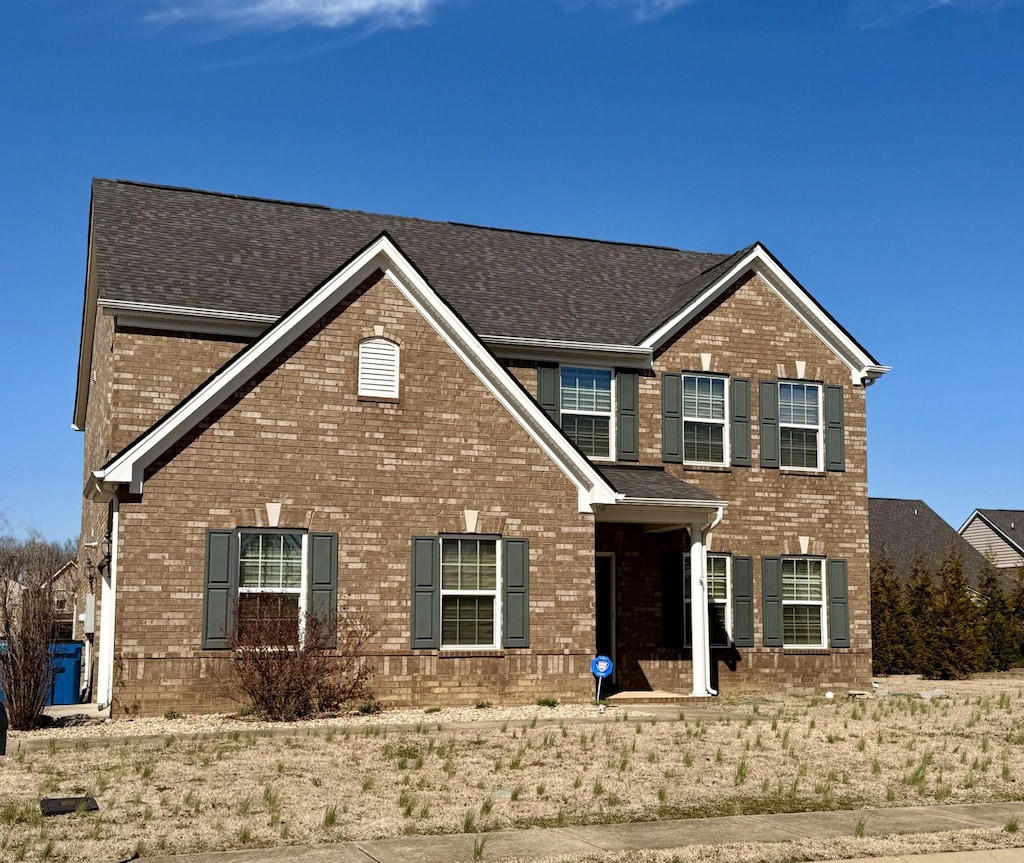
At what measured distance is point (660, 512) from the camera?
20.3m

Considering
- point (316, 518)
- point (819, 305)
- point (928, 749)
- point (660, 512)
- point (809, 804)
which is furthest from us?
point (819, 305)

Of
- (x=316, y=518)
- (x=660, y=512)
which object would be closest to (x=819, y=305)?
(x=660, y=512)

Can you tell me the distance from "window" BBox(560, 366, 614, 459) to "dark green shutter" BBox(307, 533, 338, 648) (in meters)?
5.72

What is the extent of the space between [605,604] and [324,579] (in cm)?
614

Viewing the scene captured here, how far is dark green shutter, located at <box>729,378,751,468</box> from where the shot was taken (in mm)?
22938

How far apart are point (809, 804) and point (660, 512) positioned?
10162 millimetres

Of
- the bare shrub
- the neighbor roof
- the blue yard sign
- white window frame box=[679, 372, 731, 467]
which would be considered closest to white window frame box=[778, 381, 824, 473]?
white window frame box=[679, 372, 731, 467]

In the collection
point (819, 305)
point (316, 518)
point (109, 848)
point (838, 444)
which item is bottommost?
point (109, 848)

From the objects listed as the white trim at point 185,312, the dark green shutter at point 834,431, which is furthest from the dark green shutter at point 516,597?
the dark green shutter at point 834,431

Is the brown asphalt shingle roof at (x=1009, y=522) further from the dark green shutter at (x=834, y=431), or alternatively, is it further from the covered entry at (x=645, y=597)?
the covered entry at (x=645, y=597)

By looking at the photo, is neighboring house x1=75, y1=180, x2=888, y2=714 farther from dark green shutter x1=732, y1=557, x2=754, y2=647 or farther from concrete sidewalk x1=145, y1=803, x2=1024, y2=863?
concrete sidewalk x1=145, y1=803, x2=1024, y2=863

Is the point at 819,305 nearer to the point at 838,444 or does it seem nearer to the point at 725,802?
the point at 838,444

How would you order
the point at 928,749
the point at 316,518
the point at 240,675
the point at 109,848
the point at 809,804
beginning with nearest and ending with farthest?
the point at 109,848 → the point at 809,804 → the point at 928,749 → the point at 240,675 → the point at 316,518

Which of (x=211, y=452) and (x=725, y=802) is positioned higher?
(x=211, y=452)
